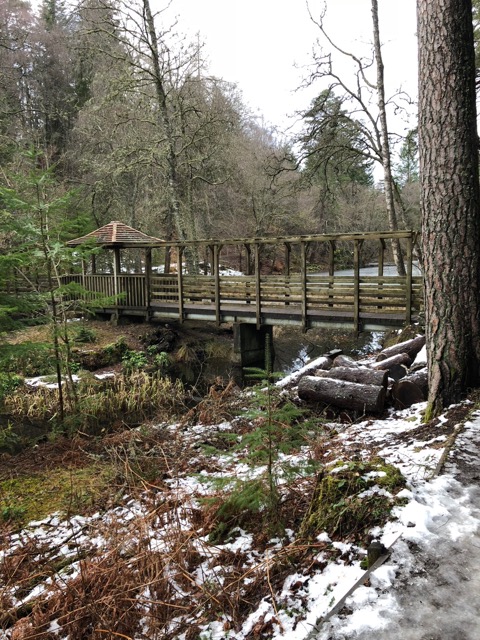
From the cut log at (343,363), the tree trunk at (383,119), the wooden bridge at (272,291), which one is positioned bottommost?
the cut log at (343,363)

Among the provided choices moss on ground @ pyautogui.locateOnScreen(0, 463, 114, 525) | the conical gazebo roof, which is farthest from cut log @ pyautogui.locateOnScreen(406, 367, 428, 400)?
the conical gazebo roof

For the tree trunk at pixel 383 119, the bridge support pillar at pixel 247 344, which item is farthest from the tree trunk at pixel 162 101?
the tree trunk at pixel 383 119

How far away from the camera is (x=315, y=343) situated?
16609 millimetres

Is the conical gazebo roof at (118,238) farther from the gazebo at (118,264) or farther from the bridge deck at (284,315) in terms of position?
the bridge deck at (284,315)

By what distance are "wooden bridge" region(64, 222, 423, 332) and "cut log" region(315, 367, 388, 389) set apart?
3.93 m

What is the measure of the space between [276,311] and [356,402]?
6853 millimetres

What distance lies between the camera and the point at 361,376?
5969 mm

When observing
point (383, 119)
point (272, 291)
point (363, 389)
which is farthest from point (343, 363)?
point (383, 119)

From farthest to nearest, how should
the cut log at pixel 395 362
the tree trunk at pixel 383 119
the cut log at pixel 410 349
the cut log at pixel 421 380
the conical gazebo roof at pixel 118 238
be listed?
the conical gazebo roof at pixel 118 238, the tree trunk at pixel 383 119, the cut log at pixel 410 349, the cut log at pixel 395 362, the cut log at pixel 421 380

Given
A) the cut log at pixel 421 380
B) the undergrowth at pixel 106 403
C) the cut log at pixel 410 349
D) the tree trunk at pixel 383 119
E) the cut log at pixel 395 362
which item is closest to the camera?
the cut log at pixel 421 380

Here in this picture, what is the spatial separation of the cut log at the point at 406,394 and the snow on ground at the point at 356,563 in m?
1.73

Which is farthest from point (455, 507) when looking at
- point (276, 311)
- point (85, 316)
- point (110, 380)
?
point (85, 316)

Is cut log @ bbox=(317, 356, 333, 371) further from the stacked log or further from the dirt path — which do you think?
the dirt path

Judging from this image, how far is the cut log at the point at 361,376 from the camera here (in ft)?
19.0
